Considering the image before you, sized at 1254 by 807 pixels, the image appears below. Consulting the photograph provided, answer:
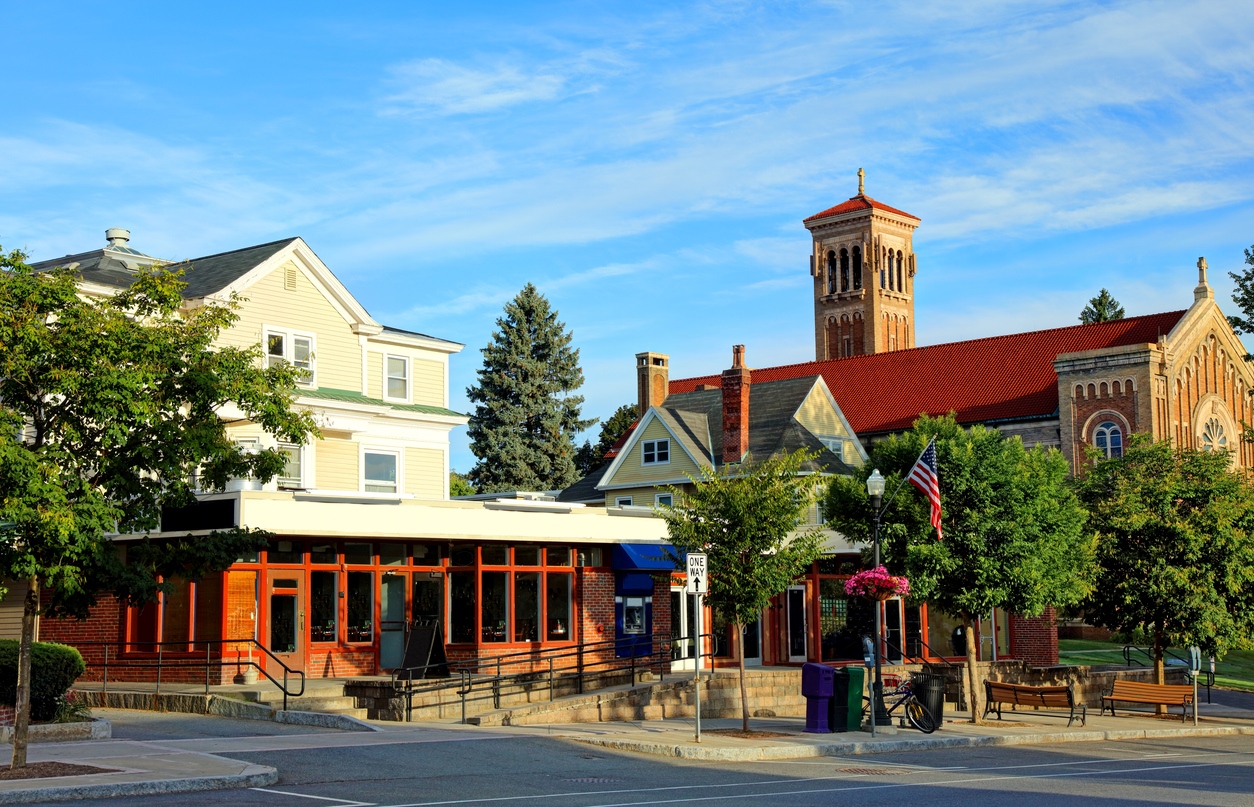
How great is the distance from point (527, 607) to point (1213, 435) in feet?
161

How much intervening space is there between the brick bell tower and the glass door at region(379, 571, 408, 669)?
74.9 metres

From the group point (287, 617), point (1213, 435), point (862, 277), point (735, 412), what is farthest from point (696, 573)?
point (862, 277)

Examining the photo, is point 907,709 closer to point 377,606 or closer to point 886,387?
point 377,606

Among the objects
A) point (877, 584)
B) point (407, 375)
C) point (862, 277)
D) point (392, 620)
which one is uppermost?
point (862, 277)

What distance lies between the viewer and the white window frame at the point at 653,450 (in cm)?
5328

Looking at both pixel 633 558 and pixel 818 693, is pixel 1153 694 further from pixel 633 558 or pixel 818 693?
pixel 633 558

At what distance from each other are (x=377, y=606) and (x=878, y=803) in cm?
1879

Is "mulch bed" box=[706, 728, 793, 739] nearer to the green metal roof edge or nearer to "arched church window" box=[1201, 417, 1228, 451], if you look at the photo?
the green metal roof edge

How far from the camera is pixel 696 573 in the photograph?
75.0 ft

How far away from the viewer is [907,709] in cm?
2698

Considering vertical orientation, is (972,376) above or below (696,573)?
above

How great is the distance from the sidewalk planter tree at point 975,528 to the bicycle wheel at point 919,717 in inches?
105

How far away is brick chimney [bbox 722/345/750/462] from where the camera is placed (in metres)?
50.8

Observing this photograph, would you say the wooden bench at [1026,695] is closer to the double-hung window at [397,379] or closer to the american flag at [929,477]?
the american flag at [929,477]
